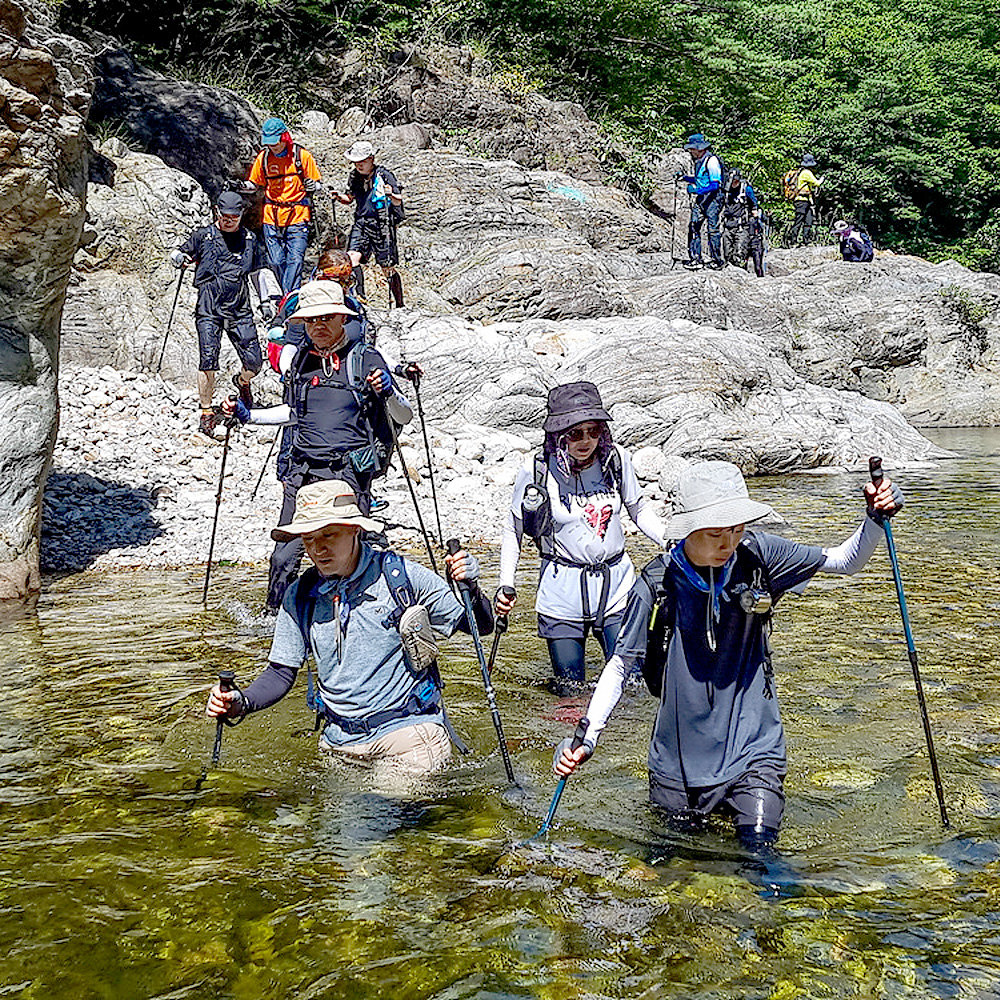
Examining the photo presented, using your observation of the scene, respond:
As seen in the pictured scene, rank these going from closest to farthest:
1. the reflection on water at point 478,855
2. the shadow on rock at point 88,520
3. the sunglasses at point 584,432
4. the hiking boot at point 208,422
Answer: the reflection on water at point 478,855 < the sunglasses at point 584,432 < the shadow on rock at point 88,520 < the hiking boot at point 208,422

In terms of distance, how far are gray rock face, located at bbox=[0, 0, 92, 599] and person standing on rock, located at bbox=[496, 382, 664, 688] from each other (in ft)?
19.7

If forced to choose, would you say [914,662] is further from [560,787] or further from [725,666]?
[560,787]

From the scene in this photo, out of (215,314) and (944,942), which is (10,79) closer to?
(215,314)

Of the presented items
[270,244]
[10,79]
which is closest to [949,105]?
[270,244]

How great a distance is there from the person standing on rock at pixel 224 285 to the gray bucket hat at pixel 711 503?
1131 centimetres

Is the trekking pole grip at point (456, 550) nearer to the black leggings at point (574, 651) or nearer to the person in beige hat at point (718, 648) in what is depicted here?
the person in beige hat at point (718, 648)

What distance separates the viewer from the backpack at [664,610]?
16.9ft

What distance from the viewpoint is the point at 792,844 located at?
18.2 feet

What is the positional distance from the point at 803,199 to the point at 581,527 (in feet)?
110

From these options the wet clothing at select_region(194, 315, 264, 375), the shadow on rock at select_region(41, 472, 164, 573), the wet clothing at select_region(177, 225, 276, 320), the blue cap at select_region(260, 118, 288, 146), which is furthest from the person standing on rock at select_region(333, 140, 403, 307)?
the shadow on rock at select_region(41, 472, 164, 573)

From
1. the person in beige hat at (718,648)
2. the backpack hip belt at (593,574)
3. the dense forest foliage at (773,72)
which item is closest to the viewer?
the person in beige hat at (718,648)

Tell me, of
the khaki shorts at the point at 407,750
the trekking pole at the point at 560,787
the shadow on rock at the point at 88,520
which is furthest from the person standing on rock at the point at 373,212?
the trekking pole at the point at 560,787

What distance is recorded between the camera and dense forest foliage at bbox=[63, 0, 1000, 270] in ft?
109

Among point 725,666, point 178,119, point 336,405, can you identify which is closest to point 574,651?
point 336,405
